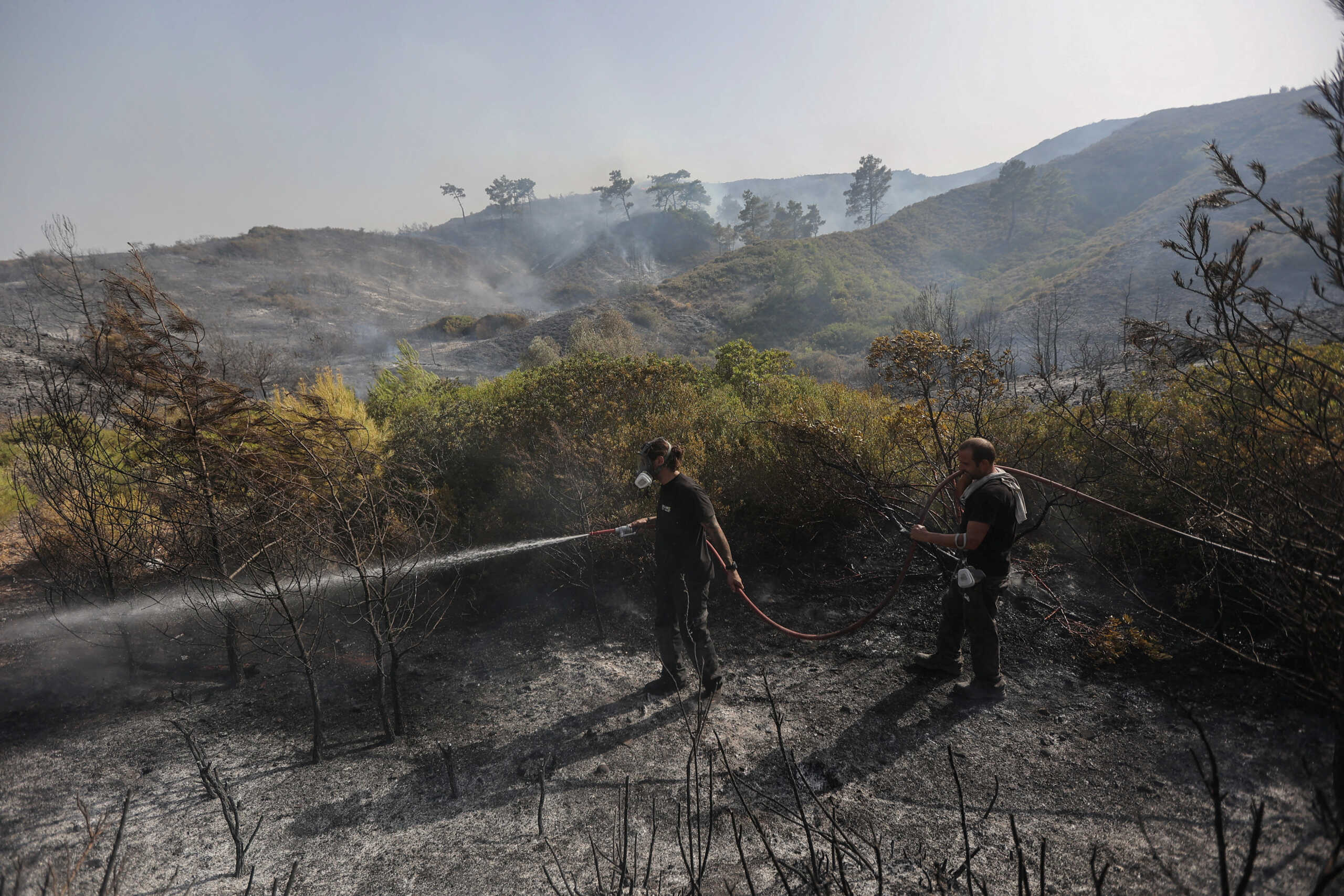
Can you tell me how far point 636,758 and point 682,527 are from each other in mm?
1573

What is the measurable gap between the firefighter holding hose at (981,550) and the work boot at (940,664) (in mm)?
114

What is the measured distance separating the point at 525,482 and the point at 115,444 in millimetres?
4713

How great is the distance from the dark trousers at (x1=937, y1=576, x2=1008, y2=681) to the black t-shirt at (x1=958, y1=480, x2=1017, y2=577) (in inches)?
4.5

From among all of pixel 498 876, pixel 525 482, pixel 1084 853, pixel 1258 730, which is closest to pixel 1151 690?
pixel 1258 730

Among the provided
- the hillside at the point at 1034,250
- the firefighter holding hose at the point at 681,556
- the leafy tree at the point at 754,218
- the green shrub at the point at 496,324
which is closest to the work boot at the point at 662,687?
the firefighter holding hose at the point at 681,556

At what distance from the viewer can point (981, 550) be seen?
406 centimetres

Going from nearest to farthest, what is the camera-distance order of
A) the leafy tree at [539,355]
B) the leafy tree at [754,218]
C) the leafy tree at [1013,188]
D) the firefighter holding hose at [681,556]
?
1. the firefighter holding hose at [681,556]
2. the leafy tree at [539,355]
3. the leafy tree at [1013,188]
4. the leafy tree at [754,218]

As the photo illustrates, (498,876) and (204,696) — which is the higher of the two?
(204,696)

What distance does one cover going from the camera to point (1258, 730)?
12.3 ft

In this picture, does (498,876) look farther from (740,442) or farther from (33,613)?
(33,613)

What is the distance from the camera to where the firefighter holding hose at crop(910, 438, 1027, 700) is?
392 cm

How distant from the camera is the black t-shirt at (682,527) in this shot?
4348 millimetres

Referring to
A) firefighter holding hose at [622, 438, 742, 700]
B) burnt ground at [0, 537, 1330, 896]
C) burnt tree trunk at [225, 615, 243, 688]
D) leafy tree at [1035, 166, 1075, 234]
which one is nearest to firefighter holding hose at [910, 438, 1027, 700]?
burnt ground at [0, 537, 1330, 896]

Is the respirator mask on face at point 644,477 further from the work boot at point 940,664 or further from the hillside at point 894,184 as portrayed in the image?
the hillside at point 894,184
